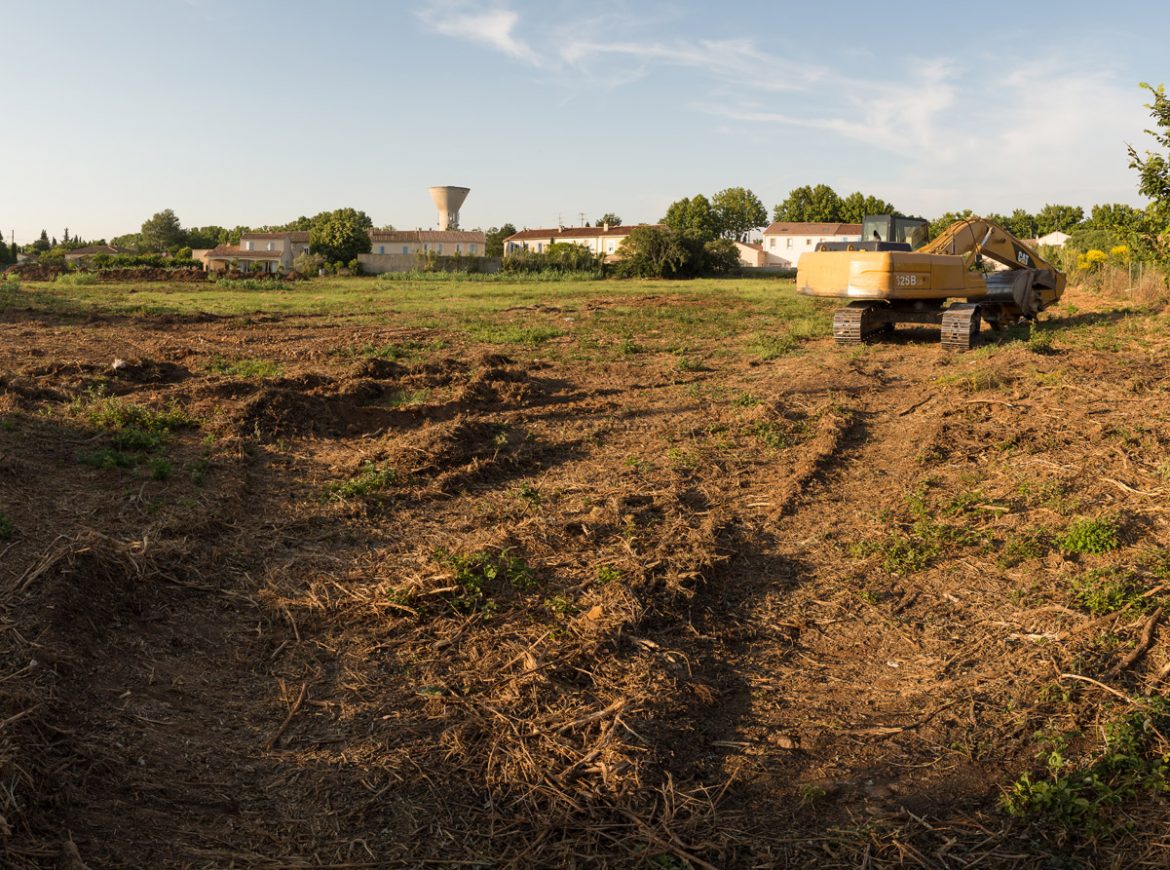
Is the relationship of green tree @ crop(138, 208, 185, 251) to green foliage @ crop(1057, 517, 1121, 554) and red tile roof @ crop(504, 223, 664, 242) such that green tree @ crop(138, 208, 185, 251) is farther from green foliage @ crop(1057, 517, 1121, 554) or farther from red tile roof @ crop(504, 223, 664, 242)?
green foliage @ crop(1057, 517, 1121, 554)

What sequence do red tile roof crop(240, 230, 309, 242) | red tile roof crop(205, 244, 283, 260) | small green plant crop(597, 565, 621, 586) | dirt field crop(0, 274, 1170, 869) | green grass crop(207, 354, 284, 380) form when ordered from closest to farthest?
1. dirt field crop(0, 274, 1170, 869)
2. small green plant crop(597, 565, 621, 586)
3. green grass crop(207, 354, 284, 380)
4. red tile roof crop(205, 244, 283, 260)
5. red tile roof crop(240, 230, 309, 242)

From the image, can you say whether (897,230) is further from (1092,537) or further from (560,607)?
(560,607)

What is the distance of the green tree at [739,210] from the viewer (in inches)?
4067

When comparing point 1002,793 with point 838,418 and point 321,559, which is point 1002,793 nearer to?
point 321,559

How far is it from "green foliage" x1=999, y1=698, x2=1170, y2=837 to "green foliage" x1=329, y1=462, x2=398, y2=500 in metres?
5.27

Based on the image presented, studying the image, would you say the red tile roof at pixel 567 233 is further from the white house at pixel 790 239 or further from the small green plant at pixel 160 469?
the small green plant at pixel 160 469

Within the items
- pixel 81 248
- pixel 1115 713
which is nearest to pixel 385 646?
pixel 1115 713

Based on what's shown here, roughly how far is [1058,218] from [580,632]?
96.6 metres

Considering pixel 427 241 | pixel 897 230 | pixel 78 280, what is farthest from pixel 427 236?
pixel 897 230

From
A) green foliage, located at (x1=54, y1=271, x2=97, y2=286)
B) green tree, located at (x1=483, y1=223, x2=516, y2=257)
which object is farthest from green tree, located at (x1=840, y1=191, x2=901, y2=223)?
green foliage, located at (x1=54, y1=271, x2=97, y2=286)

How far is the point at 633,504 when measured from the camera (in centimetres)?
709

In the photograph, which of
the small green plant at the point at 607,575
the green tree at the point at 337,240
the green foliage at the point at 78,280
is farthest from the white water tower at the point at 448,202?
the small green plant at the point at 607,575

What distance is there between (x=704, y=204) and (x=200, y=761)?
A: 96.9m

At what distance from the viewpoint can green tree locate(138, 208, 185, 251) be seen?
103m
